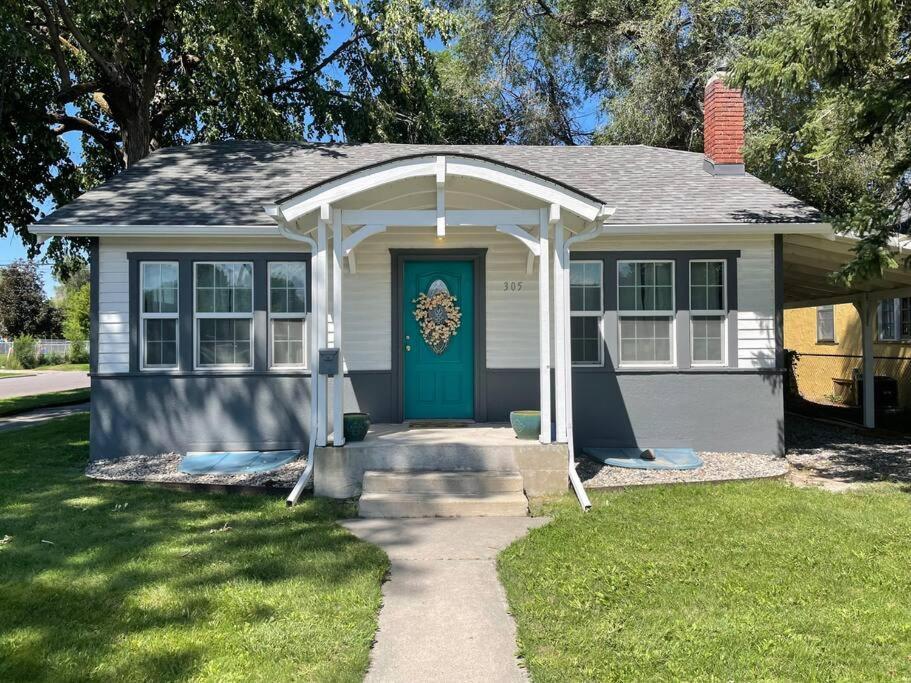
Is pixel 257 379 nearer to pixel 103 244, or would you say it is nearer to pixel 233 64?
pixel 103 244

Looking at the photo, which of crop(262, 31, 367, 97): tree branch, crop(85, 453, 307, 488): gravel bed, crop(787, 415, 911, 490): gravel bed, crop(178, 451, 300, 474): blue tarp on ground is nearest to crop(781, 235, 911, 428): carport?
crop(787, 415, 911, 490): gravel bed

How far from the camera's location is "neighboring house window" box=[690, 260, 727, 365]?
894 cm

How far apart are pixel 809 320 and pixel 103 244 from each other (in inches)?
722

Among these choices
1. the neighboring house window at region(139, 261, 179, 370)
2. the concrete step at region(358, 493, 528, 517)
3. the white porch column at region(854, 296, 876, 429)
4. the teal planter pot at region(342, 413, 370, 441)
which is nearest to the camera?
the concrete step at region(358, 493, 528, 517)

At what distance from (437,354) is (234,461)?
3.02 metres

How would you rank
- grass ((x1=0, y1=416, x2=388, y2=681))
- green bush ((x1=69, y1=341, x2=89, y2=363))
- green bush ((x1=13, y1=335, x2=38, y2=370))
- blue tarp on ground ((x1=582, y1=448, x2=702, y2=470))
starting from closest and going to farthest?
grass ((x1=0, y1=416, x2=388, y2=681)) → blue tarp on ground ((x1=582, y1=448, x2=702, y2=470)) → green bush ((x1=13, y1=335, x2=38, y2=370)) → green bush ((x1=69, y1=341, x2=89, y2=363))

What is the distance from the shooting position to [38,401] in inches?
674

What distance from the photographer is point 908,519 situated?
5824mm

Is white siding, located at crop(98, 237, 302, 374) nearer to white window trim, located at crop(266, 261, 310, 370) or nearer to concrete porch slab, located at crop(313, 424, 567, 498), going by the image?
white window trim, located at crop(266, 261, 310, 370)

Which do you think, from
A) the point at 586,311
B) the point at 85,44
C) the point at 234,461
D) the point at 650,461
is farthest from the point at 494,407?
the point at 85,44

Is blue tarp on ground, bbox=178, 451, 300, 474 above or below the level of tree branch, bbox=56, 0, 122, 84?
below

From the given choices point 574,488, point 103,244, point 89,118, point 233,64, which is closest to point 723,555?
point 574,488

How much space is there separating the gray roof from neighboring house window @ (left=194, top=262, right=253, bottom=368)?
0.75m

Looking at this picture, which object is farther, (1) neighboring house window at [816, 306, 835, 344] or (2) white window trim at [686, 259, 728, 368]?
(1) neighboring house window at [816, 306, 835, 344]
